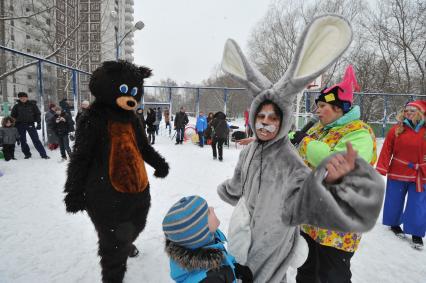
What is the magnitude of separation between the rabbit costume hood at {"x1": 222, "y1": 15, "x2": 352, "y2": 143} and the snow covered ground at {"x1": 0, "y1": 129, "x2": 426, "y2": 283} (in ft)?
6.87

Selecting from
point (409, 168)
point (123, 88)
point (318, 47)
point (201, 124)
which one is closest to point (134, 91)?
point (123, 88)

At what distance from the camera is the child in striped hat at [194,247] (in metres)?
1.33

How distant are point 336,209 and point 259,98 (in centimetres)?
82

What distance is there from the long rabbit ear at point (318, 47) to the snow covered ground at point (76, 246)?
2246 millimetres

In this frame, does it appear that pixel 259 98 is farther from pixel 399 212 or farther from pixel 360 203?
pixel 399 212

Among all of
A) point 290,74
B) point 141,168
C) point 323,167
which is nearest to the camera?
point 323,167

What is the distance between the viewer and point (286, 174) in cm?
156

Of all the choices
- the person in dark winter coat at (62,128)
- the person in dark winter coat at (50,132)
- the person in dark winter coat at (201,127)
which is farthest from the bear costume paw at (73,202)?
the person in dark winter coat at (201,127)

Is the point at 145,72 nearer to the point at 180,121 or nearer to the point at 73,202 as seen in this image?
the point at 73,202

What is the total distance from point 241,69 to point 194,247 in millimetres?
1146

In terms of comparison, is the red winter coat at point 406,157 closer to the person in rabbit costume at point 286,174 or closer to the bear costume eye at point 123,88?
the person in rabbit costume at point 286,174

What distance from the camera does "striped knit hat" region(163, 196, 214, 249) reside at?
4.38 ft

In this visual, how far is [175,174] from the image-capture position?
6836 millimetres

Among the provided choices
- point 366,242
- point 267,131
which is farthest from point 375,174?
point 366,242
